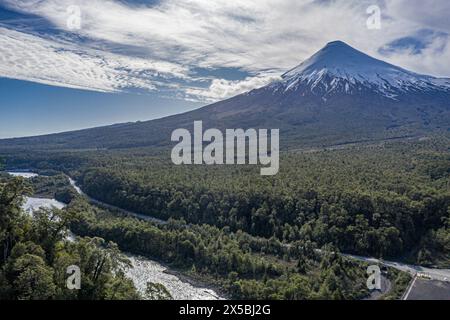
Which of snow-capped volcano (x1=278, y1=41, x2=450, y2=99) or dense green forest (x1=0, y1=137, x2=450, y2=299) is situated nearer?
dense green forest (x1=0, y1=137, x2=450, y2=299)

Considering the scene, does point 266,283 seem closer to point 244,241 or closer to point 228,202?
point 244,241

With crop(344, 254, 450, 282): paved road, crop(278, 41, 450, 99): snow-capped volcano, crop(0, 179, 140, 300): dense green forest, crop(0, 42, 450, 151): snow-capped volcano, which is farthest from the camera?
crop(278, 41, 450, 99): snow-capped volcano

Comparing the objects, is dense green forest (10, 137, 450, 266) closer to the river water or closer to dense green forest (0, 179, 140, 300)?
the river water

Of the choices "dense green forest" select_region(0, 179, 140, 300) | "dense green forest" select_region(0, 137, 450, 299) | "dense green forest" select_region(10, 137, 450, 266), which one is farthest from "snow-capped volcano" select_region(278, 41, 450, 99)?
"dense green forest" select_region(0, 179, 140, 300)

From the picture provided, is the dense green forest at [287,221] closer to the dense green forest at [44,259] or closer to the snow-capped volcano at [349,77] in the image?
the dense green forest at [44,259]

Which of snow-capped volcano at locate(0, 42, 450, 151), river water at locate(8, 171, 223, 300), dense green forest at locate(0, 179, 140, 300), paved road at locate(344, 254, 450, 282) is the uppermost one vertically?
snow-capped volcano at locate(0, 42, 450, 151)

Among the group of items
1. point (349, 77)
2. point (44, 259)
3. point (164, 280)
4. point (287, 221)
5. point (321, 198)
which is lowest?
point (164, 280)

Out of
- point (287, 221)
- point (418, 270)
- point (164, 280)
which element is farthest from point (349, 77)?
point (164, 280)

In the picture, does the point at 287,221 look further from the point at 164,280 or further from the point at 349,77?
the point at 349,77

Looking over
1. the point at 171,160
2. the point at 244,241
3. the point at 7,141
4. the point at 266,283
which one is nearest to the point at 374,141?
the point at 171,160
